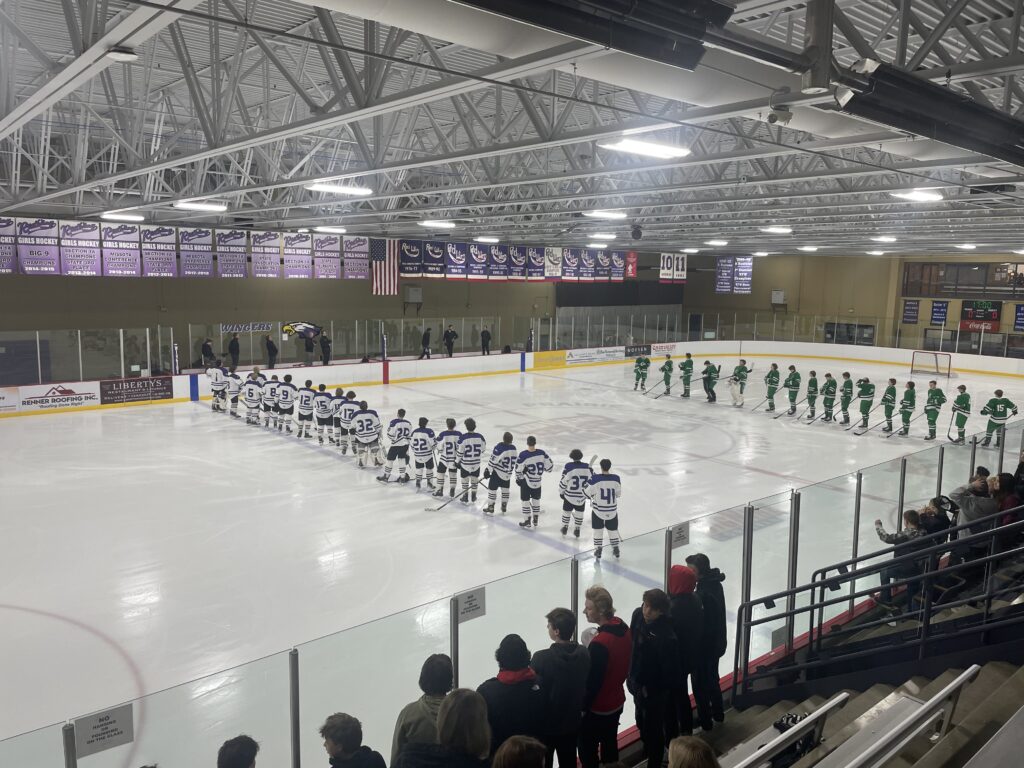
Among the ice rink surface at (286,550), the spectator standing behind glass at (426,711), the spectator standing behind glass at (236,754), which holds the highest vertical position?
the spectator standing behind glass at (426,711)

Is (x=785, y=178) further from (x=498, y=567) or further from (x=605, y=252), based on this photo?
(x=605, y=252)

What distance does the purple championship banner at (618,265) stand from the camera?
32.7 metres

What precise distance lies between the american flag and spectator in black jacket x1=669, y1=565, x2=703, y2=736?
22.4 m

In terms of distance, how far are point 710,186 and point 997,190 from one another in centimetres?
428

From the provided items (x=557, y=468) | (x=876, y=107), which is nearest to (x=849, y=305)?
(x=557, y=468)

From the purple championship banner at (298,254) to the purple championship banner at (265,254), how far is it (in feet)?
0.91

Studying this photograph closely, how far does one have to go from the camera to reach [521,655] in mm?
3562

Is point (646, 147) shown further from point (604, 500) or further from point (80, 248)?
point (80, 248)

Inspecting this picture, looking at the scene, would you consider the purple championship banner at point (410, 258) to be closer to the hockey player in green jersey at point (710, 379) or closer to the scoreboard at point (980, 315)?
the hockey player in green jersey at point (710, 379)

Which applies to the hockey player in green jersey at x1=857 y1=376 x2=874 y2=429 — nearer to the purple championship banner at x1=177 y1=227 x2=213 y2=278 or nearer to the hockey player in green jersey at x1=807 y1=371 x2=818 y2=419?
the hockey player in green jersey at x1=807 y1=371 x2=818 y2=419

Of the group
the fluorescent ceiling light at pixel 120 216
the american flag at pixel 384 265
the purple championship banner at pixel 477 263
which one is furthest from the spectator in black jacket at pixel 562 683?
the purple championship banner at pixel 477 263

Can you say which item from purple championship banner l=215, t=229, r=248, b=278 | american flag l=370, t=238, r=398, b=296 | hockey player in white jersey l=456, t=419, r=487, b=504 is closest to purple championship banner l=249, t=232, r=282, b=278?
purple championship banner l=215, t=229, r=248, b=278

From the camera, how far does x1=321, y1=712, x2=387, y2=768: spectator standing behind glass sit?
314 centimetres

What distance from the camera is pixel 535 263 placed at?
3006 centimetres
